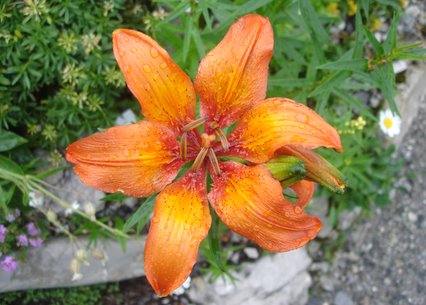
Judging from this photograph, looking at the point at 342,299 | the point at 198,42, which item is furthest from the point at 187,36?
the point at 342,299

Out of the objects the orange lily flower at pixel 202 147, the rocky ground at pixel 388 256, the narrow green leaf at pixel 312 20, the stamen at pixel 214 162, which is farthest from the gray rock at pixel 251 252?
the stamen at pixel 214 162

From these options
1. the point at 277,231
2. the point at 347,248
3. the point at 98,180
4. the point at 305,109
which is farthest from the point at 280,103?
the point at 347,248

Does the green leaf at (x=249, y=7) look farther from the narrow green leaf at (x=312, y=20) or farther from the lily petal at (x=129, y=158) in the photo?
the lily petal at (x=129, y=158)

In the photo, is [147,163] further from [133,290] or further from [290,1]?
[133,290]

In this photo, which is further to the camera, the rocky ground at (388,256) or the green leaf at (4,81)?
the rocky ground at (388,256)

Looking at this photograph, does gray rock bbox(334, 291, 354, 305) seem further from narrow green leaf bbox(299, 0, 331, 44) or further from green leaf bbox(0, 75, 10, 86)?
green leaf bbox(0, 75, 10, 86)

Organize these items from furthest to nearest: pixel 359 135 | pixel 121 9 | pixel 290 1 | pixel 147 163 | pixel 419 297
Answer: pixel 419 297
pixel 359 135
pixel 121 9
pixel 290 1
pixel 147 163
